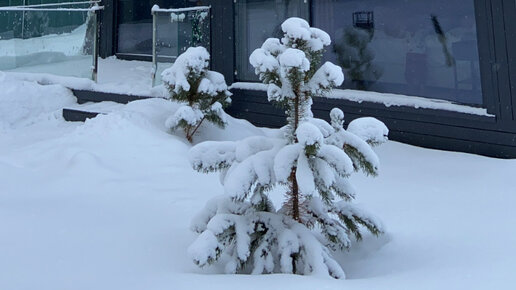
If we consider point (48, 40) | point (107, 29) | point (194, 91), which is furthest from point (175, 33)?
point (107, 29)

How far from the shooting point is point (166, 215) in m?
3.47

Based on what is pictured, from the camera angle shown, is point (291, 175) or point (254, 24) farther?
point (254, 24)

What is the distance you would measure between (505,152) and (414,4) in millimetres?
1991

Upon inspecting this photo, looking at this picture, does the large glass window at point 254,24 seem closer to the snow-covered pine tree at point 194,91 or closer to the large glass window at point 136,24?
the snow-covered pine tree at point 194,91

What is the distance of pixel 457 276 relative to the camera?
227 centimetres

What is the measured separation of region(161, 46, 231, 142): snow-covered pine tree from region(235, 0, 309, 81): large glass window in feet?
3.63

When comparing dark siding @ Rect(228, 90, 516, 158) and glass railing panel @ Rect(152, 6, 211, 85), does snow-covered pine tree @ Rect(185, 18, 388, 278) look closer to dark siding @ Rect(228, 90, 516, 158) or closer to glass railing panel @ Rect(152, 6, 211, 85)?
dark siding @ Rect(228, 90, 516, 158)

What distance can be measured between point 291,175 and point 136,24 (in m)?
9.65

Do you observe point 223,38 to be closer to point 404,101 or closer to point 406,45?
point 406,45

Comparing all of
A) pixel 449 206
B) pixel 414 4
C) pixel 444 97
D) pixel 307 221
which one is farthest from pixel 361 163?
pixel 414 4

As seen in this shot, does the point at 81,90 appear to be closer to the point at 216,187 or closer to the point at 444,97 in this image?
the point at 216,187

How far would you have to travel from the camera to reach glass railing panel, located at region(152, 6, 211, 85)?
290 inches

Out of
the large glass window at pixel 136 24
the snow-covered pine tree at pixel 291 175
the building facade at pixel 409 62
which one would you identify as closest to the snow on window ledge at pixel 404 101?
the building facade at pixel 409 62

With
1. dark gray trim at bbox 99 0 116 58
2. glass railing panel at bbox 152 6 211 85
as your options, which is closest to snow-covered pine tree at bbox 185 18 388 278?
glass railing panel at bbox 152 6 211 85
